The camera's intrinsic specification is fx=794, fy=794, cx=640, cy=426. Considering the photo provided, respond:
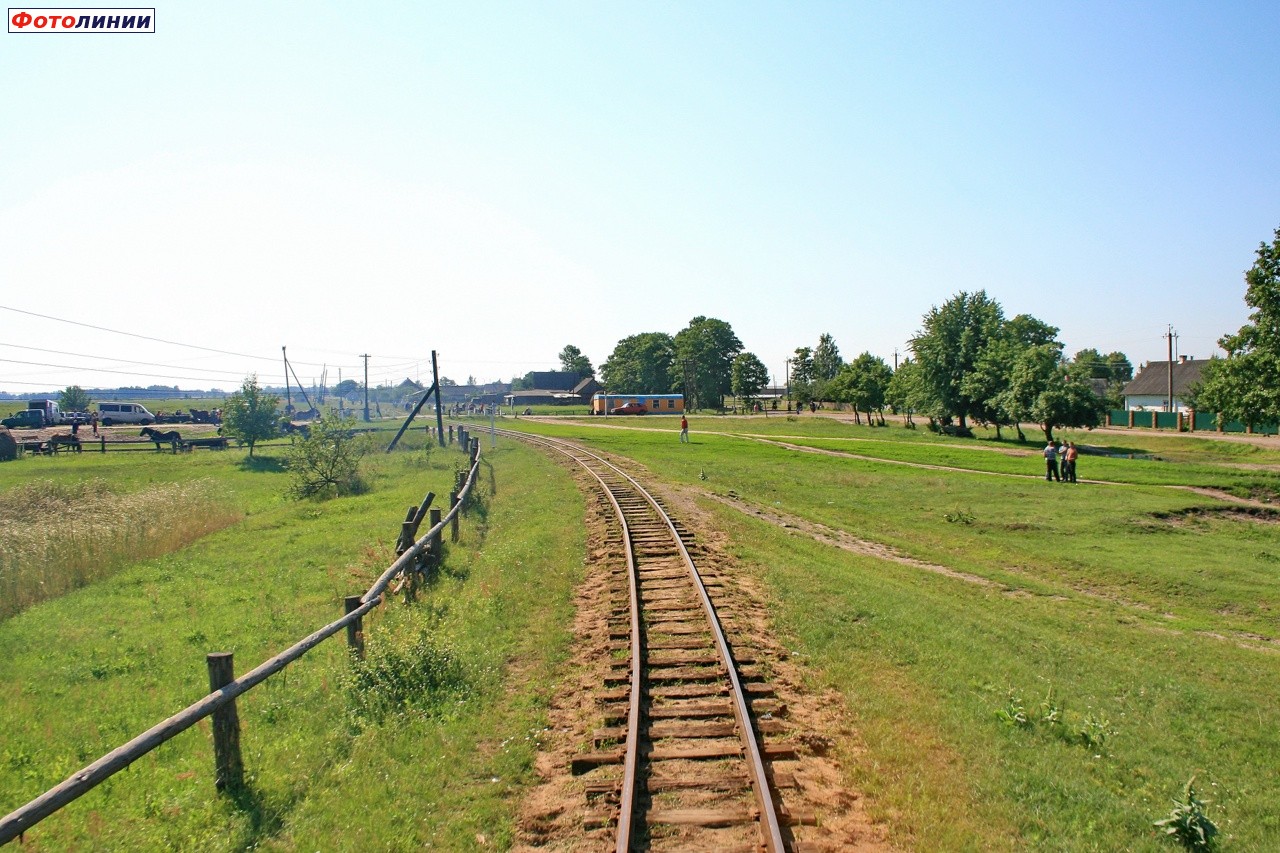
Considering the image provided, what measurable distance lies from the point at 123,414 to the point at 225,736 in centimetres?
7532

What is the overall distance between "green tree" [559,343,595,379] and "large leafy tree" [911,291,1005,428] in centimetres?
11869

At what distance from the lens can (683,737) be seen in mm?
7438

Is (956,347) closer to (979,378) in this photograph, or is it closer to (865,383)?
→ (979,378)

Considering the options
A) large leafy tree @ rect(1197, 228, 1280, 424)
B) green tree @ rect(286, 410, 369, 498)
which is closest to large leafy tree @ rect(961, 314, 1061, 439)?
large leafy tree @ rect(1197, 228, 1280, 424)

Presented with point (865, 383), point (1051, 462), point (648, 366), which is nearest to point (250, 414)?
point (1051, 462)

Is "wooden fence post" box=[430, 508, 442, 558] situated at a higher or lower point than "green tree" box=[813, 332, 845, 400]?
lower

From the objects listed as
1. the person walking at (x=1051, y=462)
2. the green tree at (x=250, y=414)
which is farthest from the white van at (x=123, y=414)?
the person walking at (x=1051, y=462)

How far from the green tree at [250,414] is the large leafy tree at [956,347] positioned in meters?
50.0

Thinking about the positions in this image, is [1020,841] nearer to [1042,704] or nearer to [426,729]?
[1042,704]

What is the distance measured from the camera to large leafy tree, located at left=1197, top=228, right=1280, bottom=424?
3828 cm

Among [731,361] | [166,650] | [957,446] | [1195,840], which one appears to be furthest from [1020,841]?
[731,361]

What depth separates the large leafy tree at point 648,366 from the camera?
139 metres

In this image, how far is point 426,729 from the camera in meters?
7.84

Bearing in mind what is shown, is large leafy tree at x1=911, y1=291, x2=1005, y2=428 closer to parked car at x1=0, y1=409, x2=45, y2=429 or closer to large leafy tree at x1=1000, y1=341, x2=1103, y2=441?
large leafy tree at x1=1000, y1=341, x2=1103, y2=441
